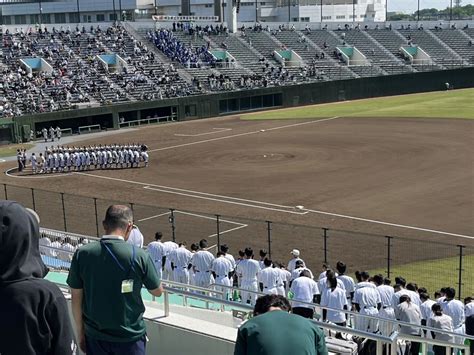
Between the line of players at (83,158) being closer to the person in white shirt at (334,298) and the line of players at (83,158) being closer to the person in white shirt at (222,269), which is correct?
the person in white shirt at (222,269)

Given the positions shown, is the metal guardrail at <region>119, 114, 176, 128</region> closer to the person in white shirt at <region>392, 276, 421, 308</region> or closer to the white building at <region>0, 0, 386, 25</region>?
the person in white shirt at <region>392, 276, 421, 308</region>

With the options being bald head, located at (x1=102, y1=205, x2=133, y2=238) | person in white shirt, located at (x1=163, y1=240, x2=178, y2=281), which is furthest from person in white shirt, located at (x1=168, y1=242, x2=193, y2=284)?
bald head, located at (x1=102, y1=205, x2=133, y2=238)

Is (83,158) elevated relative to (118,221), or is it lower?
lower

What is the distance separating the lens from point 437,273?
19.0 metres

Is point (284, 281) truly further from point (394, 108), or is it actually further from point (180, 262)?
point (394, 108)

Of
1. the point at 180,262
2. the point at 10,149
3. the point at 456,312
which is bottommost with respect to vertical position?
the point at 10,149

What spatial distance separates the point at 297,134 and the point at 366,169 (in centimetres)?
1413

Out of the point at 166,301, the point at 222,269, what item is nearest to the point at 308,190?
the point at 222,269

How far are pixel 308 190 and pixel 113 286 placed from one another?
2560 cm

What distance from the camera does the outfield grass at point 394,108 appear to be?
58031 mm

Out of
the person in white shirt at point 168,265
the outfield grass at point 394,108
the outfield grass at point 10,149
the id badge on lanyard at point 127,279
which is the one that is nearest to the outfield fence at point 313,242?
the person in white shirt at point 168,265

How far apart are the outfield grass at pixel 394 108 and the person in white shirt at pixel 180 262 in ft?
141

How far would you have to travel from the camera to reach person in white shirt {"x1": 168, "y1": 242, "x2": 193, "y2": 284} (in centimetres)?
1686

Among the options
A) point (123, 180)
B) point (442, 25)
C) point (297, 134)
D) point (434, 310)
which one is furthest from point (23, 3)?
point (434, 310)
